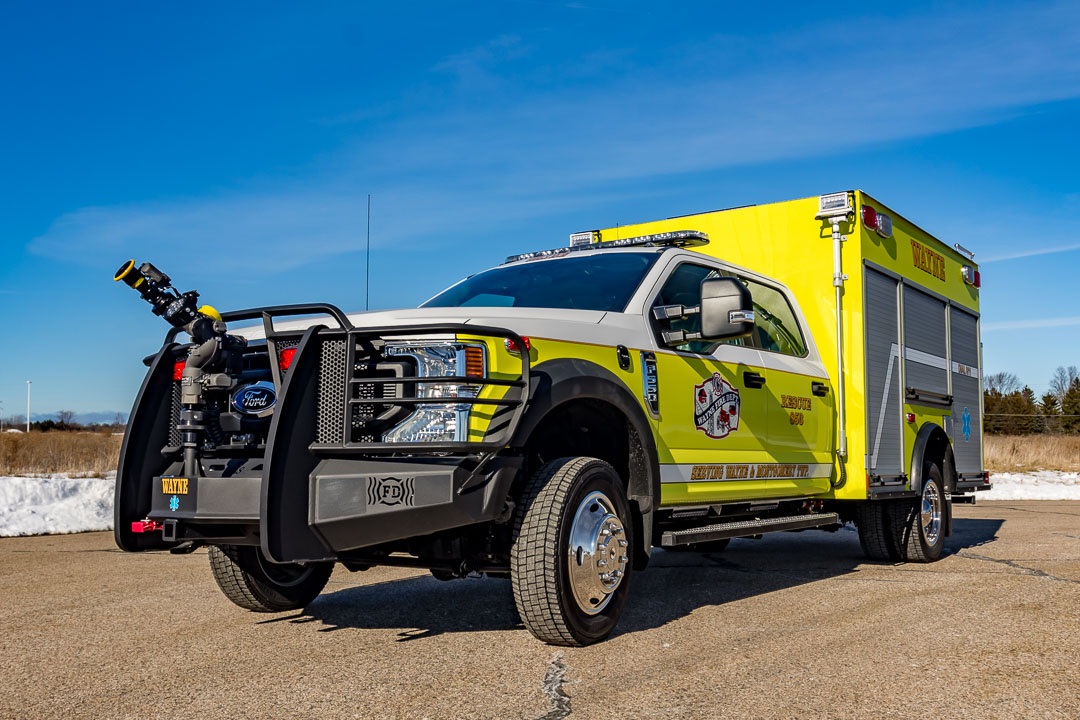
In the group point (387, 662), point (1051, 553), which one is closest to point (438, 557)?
point (387, 662)

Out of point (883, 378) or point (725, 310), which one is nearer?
point (725, 310)

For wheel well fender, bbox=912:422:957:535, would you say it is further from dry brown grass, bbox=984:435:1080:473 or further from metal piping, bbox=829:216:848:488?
dry brown grass, bbox=984:435:1080:473

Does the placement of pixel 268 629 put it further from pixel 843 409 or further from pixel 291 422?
pixel 843 409

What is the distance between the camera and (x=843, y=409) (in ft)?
24.7

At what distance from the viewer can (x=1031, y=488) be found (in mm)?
18953

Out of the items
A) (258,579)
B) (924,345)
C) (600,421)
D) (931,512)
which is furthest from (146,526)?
(924,345)

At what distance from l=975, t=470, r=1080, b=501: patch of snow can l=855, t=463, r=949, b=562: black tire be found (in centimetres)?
861

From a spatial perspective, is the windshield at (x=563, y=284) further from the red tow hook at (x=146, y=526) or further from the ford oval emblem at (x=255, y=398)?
the red tow hook at (x=146, y=526)

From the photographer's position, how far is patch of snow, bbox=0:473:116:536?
1060cm

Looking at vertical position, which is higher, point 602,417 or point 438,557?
point 602,417

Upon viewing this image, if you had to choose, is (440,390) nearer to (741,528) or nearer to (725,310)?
(725,310)

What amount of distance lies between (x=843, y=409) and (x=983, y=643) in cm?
301

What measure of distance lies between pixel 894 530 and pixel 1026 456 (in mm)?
21924

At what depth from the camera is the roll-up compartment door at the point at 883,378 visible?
25.1 ft
